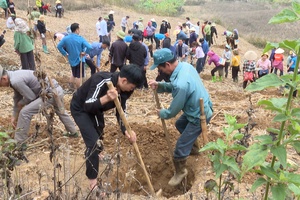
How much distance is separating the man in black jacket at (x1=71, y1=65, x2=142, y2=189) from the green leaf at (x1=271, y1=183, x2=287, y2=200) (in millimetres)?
1817

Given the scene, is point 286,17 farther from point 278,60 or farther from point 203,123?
point 278,60

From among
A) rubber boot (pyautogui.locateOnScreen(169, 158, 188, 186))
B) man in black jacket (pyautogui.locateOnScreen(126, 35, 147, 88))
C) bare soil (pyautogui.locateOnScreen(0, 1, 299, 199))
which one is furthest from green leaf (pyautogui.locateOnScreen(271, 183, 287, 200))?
man in black jacket (pyautogui.locateOnScreen(126, 35, 147, 88))

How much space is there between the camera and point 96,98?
12.1ft

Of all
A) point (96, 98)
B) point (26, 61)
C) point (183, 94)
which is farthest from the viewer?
point (26, 61)

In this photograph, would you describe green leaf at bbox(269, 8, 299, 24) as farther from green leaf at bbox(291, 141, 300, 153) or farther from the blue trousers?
the blue trousers

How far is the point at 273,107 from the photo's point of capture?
1741 mm

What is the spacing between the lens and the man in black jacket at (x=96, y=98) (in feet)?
11.8

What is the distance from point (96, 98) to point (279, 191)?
7.65 ft

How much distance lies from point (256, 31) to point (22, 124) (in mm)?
31322

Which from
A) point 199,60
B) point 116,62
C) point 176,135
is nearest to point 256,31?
point 199,60

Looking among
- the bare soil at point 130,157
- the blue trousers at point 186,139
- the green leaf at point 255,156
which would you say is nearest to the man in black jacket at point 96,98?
the bare soil at point 130,157

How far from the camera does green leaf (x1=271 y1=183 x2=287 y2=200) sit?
1.75m

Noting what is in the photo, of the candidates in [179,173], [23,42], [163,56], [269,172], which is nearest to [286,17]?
[269,172]

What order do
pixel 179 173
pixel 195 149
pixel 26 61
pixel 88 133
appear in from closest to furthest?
pixel 88 133 → pixel 179 173 → pixel 195 149 → pixel 26 61
